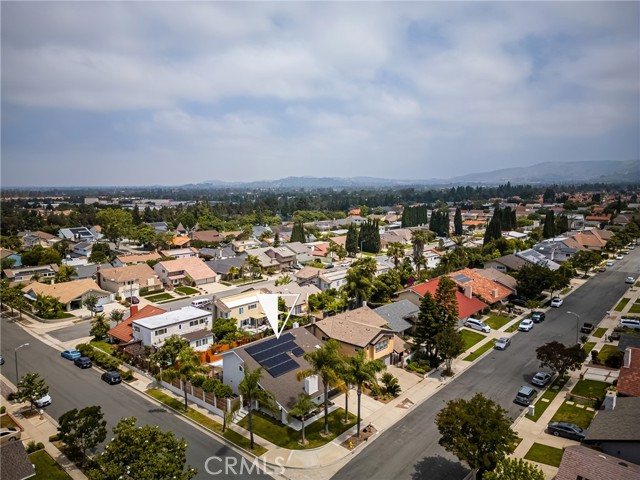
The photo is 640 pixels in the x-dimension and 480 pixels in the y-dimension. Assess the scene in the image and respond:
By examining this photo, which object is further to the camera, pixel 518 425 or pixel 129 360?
pixel 129 360

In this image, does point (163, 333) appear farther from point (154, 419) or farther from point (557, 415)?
point (557, 415)

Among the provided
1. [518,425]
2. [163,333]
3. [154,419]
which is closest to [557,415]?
[518,425]

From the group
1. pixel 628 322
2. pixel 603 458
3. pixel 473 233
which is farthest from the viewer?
pixel 473 233

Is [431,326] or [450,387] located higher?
[431,326]

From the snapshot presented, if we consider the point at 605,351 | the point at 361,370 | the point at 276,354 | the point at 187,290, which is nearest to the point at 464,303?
the point at 605,351

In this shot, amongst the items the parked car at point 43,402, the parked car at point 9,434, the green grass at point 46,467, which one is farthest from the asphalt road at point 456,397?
the parked car at point 43,402

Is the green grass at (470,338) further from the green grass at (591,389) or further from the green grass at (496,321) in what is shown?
the green grass at (591,389)

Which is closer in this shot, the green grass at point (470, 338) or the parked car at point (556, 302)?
the green grass at point (470, 338)
